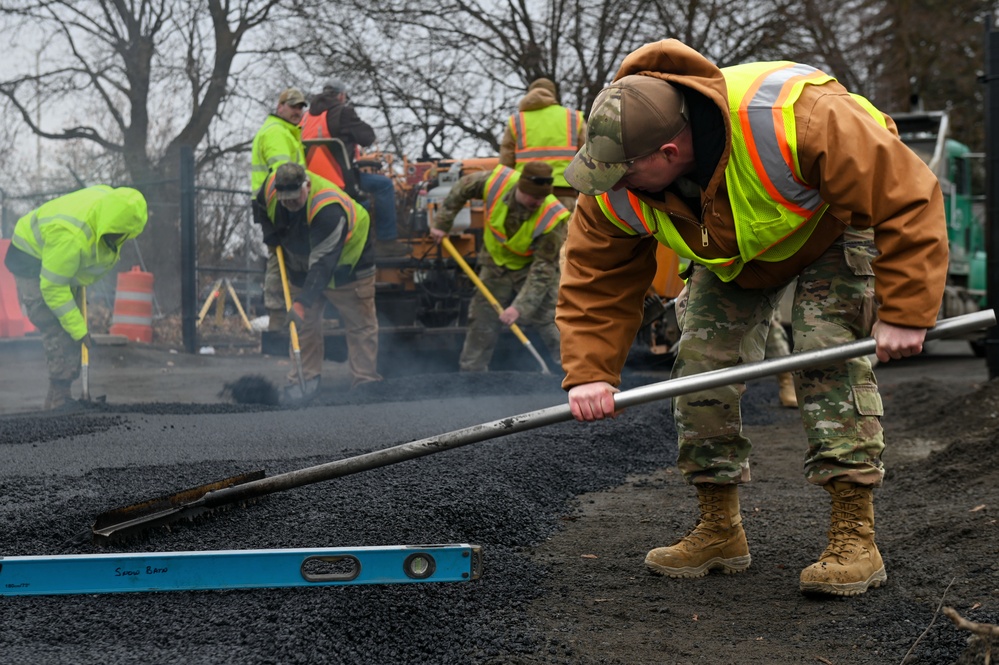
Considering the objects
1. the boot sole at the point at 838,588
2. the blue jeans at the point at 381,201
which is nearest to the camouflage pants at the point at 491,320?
the blue jeans at the point at 381,201

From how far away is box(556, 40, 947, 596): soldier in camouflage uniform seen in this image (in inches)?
108

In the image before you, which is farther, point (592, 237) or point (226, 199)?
point (226, 199)

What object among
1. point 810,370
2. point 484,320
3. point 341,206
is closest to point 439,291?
point 484,320

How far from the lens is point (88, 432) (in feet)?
19.4

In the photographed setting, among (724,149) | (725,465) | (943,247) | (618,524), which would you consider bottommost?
(618,524)

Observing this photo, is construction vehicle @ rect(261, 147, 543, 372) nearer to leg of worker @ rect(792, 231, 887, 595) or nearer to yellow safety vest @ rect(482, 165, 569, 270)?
yellow safety vest @ rect(482, 165, 569, 270)

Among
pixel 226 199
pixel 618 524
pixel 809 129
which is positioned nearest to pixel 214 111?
pixel 226 199

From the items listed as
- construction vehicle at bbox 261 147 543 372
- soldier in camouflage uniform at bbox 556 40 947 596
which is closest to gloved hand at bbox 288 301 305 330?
construction vehicle at bbox 261 147 543 372

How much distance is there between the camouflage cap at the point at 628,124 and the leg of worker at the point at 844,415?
0.71 metres

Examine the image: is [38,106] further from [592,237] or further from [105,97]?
[592,237]

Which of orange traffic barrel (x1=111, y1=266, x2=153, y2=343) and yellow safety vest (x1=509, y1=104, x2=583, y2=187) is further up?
yellow safety vest (x1=509, y1=104, x2=583, y2=187)

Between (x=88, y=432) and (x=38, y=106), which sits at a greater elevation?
(x=38, y=106)

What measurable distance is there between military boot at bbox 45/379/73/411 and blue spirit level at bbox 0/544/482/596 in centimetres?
514

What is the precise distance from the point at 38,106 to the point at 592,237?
17.5 metres
